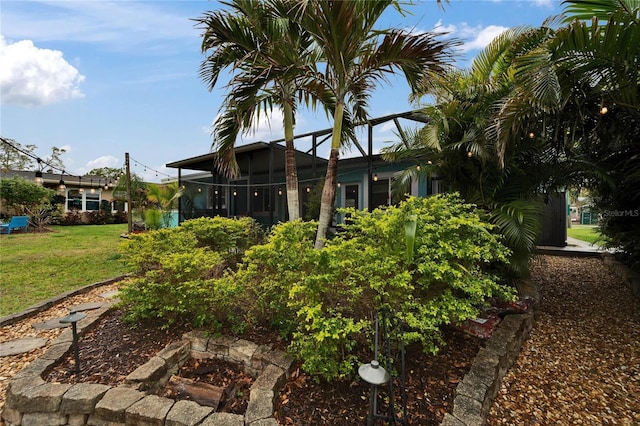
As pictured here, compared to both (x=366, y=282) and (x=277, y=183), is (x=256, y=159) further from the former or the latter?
(x=366, y=282)

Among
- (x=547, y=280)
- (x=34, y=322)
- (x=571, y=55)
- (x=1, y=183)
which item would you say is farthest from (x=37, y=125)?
(x=547, y=280)

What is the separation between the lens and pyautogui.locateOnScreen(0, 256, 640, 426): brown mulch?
195 cm

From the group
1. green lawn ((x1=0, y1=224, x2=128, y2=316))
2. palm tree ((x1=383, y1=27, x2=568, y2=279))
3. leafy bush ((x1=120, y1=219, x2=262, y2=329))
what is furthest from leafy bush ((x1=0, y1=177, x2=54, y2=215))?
palm tree ((x1=383, y1=27, x2=568, y2=279))

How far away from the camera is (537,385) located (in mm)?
2391

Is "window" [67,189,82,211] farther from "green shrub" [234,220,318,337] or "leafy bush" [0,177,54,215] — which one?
"green shrub" [234,220,318,337]

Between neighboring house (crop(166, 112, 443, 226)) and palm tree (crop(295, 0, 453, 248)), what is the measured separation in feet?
9.29

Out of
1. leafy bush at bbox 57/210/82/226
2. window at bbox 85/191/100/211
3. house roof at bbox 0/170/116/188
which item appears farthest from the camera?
window at bbox 85/191/100/211

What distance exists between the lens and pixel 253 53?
12.1 ft

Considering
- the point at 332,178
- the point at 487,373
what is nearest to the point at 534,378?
the point at 487,373

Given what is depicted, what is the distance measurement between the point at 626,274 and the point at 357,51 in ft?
19.6

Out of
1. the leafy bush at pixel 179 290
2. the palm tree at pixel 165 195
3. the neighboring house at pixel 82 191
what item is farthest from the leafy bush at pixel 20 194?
the leafy bush at pixel 179 290

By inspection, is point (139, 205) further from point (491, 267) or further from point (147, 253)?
point (491, 267)

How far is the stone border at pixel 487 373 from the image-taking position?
1799 millimetres

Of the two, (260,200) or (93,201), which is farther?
(93,201)
